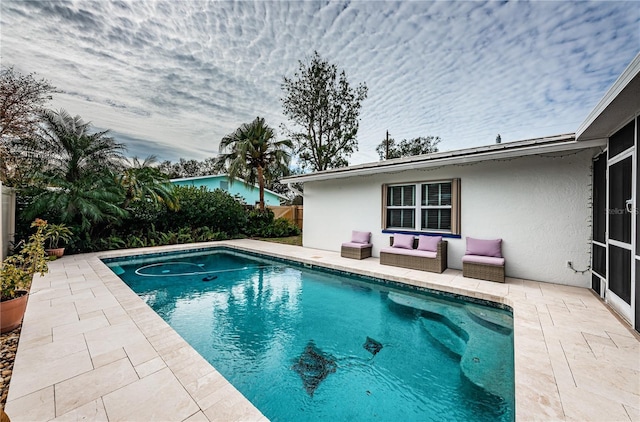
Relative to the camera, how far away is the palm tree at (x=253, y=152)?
48.5 feet

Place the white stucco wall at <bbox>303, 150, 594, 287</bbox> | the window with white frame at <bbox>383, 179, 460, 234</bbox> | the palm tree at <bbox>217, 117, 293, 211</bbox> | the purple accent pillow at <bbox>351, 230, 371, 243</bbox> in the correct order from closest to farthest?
the white stucco wall at <bbox>303, 150, 594, 287</bbox>, the window with white frame at <bbox>383, 179, 460, 234</bbox>, the purple accent pillow at <bbox>351, 230, 371, 243</bbox>, the palm tree at <bbox>217, 117, 293, 211</bbox>

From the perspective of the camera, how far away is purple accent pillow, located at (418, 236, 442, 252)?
7.14m

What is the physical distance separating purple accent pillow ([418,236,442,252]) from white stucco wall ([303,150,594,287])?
52 cm

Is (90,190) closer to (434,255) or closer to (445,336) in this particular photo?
(434,255)

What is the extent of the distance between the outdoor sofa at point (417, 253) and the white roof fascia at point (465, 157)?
6.71 ft

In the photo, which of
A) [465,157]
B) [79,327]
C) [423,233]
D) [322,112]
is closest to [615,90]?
[465,157]

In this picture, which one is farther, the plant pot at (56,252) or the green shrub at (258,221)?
the green shrub at (258,221)

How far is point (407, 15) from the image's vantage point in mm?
7719

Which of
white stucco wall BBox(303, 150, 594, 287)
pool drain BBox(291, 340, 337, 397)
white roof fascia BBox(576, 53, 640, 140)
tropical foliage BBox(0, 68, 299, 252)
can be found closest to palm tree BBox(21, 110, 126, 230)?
tropical foliage BBox(0, 68, 299, 252)

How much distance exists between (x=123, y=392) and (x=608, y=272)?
23.7 ft

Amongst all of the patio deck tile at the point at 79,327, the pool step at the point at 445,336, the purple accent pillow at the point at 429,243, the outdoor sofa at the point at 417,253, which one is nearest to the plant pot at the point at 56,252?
the patio deck tile at the point at 79,327

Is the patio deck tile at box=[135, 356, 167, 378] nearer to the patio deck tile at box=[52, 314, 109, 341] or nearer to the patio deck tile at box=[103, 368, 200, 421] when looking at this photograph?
the patio deck tile at box=[103, 368, 200, 421]

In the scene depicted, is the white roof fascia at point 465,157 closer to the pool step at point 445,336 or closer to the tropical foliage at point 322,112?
the pool step at point 445,336

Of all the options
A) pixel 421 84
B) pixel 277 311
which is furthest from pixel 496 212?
pixel 421 84
